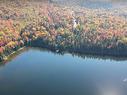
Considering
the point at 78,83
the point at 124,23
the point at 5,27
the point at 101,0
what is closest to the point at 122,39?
the point at 124,23

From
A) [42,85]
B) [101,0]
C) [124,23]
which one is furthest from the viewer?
[101,0]

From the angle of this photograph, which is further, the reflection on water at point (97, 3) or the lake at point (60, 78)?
the reflection on water at point (97, 3)

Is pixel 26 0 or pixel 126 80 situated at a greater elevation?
pixel 26 0

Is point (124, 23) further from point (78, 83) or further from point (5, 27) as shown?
point (78, 83)

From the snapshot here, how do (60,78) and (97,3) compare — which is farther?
(97,3)

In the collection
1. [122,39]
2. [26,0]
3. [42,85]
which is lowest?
[42,85]

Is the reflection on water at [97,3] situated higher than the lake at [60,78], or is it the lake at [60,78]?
the reflection on water at [97,3]

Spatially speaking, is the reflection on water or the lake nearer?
the lake

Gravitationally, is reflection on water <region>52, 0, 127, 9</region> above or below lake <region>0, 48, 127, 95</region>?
above
